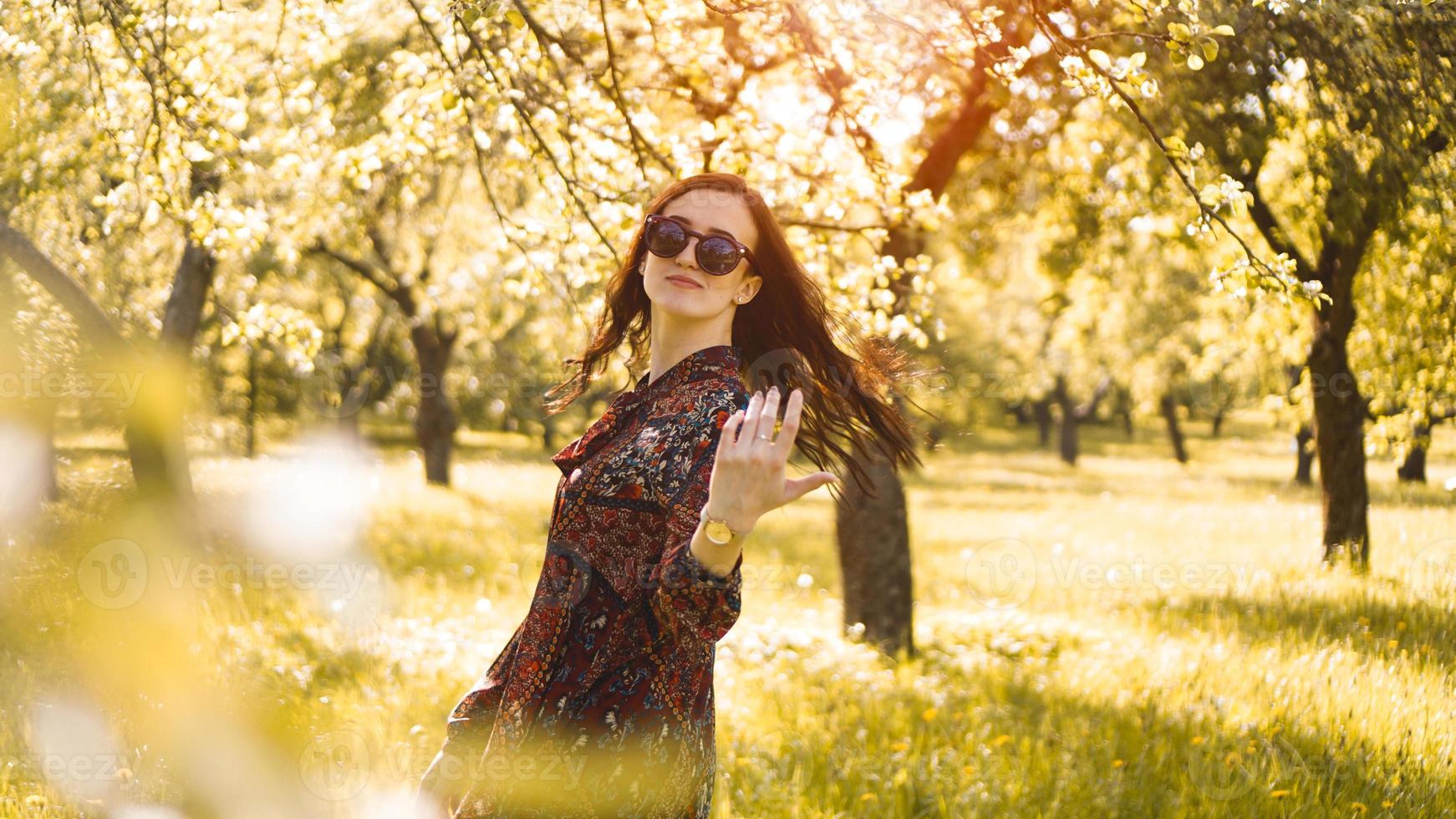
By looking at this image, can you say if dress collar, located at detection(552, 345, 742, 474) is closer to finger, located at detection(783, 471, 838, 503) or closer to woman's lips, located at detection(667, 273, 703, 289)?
woman's lips, located at detection(667, 273, 703, 289)

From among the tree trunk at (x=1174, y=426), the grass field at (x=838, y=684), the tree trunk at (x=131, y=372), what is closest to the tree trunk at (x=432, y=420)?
the grass field at (x=838, y=684)

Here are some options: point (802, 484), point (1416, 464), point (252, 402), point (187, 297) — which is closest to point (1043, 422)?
point (252, 402)

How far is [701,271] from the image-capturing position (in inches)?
98.6

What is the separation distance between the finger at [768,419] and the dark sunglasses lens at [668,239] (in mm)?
792

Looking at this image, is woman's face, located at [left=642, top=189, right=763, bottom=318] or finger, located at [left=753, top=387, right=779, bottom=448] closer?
finger, located at [left=753, top=387, right=779, bottom=448]

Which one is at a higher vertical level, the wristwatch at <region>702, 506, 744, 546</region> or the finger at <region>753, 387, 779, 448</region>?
the finger at <region>753, 387, 779, 448</region>

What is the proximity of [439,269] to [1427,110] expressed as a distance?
14.7 metres

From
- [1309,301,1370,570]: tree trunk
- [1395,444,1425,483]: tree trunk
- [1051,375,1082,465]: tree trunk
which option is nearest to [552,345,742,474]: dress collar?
[1309,301,1370,570]: tree trunk

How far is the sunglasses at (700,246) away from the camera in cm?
248

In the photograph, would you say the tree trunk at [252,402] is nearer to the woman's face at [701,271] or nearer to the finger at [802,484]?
the woman's face at [701,271]

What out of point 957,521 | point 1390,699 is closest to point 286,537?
point 1390,699

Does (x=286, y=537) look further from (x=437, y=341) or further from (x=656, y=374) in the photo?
(x=437, y=341)

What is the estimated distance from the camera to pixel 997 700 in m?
6.21

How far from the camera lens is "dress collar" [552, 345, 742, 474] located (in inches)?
94.7
